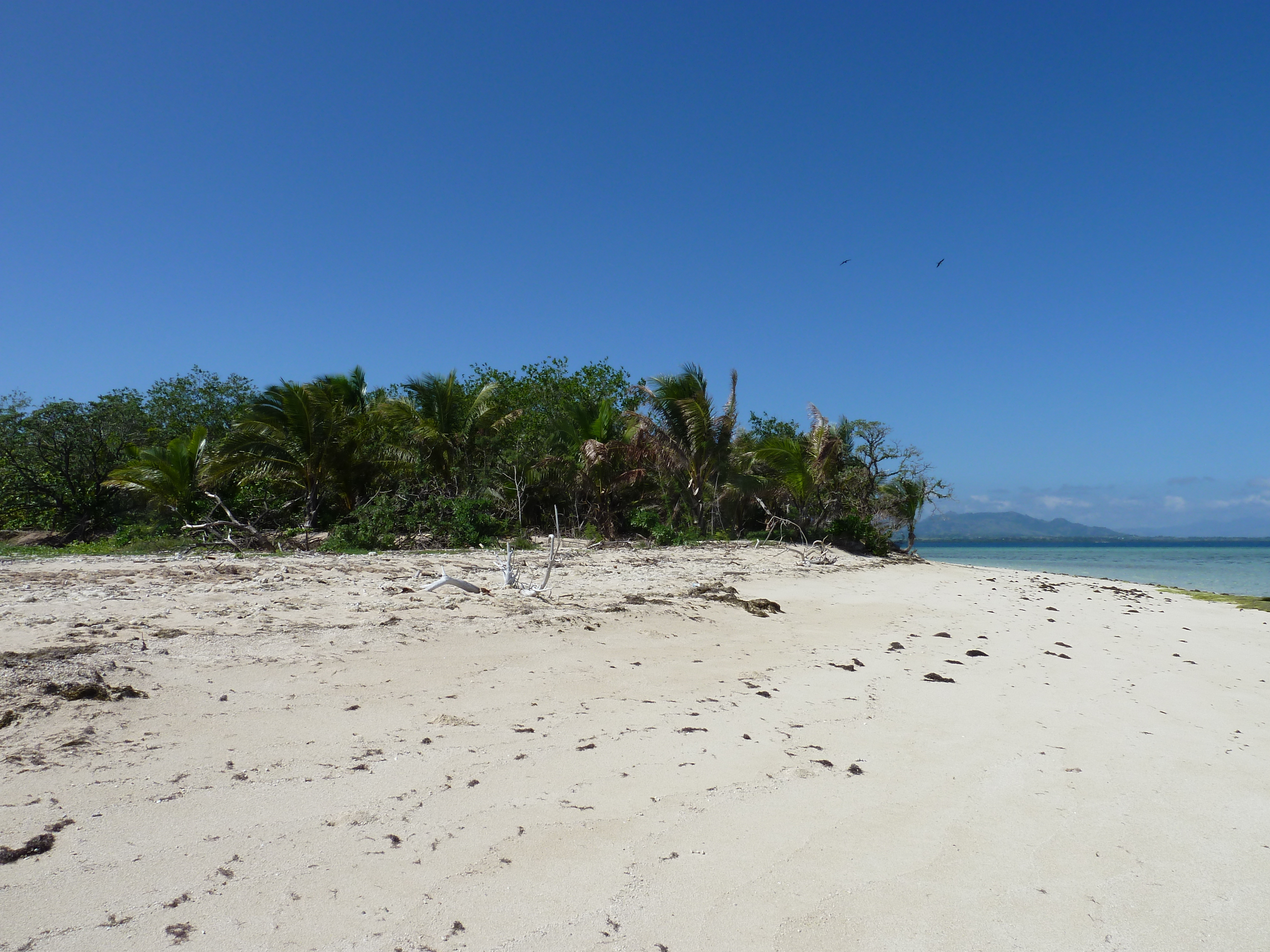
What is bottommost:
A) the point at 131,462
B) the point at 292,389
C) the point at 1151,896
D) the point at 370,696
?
the point at 1151,896

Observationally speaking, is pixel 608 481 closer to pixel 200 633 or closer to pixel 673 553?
pixel 673 553

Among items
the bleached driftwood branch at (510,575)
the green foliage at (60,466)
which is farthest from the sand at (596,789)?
the green foliage at (60,466)

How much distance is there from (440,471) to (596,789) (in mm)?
15339

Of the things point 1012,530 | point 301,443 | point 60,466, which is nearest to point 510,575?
point 301,443

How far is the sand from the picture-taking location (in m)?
1.94

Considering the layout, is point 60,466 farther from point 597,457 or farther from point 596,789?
point 596,789

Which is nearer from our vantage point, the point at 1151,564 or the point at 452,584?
the point at 452,584

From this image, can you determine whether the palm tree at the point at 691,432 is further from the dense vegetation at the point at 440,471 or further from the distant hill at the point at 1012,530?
the distant hill at the point at 1012,530

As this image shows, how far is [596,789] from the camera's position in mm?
2670

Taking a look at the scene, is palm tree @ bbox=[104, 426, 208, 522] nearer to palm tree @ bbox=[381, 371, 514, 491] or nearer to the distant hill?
palm tree @ bbox=[381, 371, 514, 491]

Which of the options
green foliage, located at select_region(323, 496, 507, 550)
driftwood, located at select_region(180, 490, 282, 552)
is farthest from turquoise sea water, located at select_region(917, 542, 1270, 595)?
driftwood, located at select_region(180, 490, 282, 552)

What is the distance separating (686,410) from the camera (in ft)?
53.4

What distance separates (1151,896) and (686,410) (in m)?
14.4

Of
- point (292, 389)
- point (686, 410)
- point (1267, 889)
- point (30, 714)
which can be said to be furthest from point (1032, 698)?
point (292, 389)
